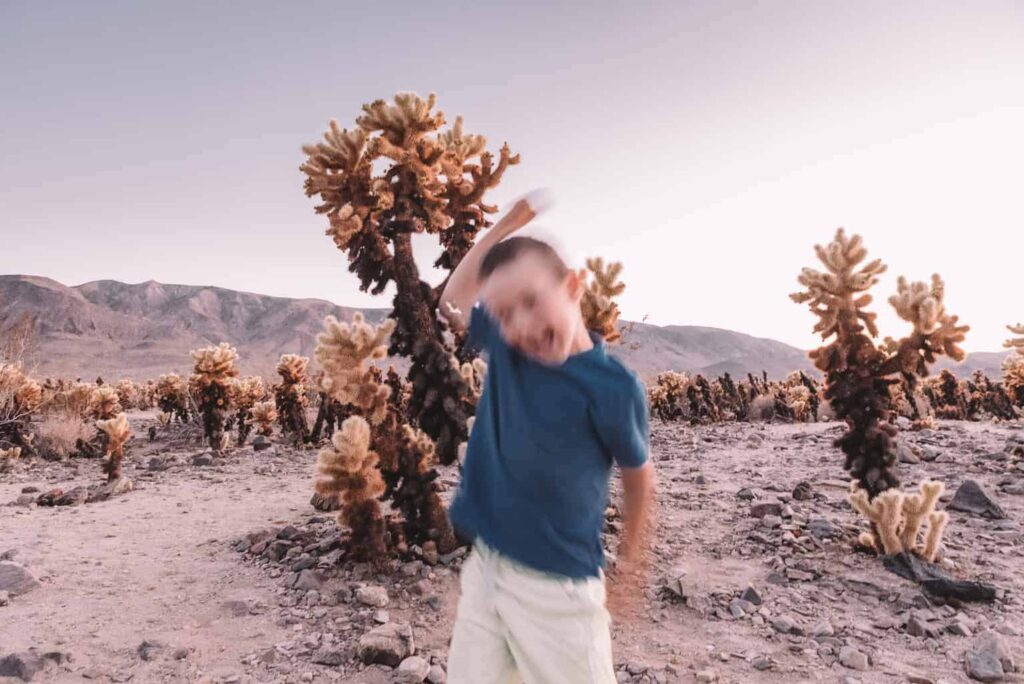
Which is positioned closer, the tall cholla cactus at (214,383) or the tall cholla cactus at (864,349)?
the tall cholla cactus at (864,349)

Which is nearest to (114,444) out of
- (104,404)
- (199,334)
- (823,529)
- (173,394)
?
(104,404)

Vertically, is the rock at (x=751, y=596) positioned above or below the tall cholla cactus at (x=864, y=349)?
below

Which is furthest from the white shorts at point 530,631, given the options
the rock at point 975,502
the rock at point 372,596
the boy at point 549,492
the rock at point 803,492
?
the rock at point 975,502

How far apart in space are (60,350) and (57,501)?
89.6 metres

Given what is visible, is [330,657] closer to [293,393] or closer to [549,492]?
[549,492]

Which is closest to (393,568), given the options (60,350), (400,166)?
(400,166)

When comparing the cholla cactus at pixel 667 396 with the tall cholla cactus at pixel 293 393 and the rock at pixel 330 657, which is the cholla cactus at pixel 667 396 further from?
the rock at pixel 330 657

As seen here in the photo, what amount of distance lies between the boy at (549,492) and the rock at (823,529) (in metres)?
4.37

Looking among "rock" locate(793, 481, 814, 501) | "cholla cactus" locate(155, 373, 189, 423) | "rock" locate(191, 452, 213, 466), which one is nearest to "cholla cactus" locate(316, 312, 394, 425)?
"rock" locate(793, 481, 814, 501)

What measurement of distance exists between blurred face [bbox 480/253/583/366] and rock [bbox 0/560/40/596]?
502 centimetres

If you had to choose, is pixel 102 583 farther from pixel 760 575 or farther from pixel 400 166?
pixel 760 575

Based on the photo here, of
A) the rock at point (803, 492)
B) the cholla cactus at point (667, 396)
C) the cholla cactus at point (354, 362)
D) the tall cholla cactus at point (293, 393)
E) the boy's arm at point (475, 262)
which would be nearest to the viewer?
the boy's arm at point (475, 262)

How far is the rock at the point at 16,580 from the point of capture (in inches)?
169

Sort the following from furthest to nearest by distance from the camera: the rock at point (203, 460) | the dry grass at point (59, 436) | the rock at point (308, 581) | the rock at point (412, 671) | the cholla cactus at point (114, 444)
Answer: the dry grass at point (59, 436) → the rock at point (203, 460) → the cholla cactus at point (114, 444) → the rock at point (308, 581) → the rock at point (412, 671)
